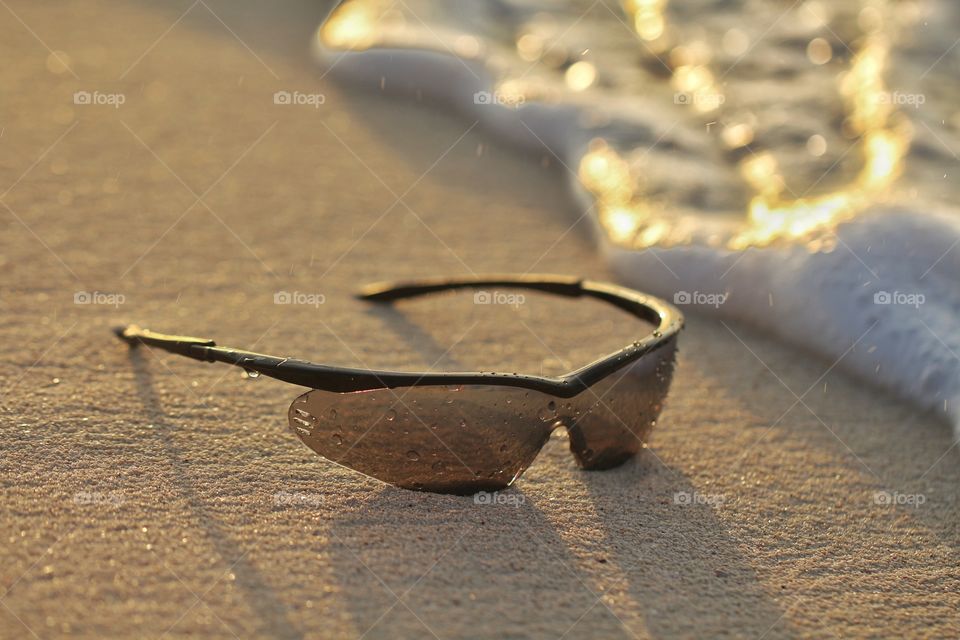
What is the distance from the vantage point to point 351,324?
2.23m

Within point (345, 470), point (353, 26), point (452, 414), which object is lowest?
point (345, 470)

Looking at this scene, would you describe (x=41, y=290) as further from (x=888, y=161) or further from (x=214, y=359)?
(x=888, y=161)

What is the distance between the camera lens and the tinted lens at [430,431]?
148 cm

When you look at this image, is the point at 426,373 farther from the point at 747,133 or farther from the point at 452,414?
the point at 747,133

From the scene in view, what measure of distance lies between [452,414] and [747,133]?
7.81 ft

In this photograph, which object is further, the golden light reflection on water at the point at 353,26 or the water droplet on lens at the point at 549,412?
the golden light reflection on water at the point at 353,26

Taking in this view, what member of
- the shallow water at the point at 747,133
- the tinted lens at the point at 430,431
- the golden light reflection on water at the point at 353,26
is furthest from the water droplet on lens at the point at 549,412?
the golden light reflection on water at the point at 353,26

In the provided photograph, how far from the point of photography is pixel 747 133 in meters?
3.52

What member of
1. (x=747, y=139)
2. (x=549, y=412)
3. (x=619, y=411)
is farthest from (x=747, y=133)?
(x=549, y=412)

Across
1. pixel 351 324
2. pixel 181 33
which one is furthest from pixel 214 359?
pixel 181 33

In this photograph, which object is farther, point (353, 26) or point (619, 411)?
point (353, 26)

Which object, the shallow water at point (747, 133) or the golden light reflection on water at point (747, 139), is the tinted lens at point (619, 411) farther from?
the golden light reflection on water at point (747, 139)

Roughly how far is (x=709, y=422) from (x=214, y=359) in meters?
0.95

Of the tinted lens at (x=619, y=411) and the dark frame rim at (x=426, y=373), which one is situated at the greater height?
the dark frame rim at (x=426, y=373)
